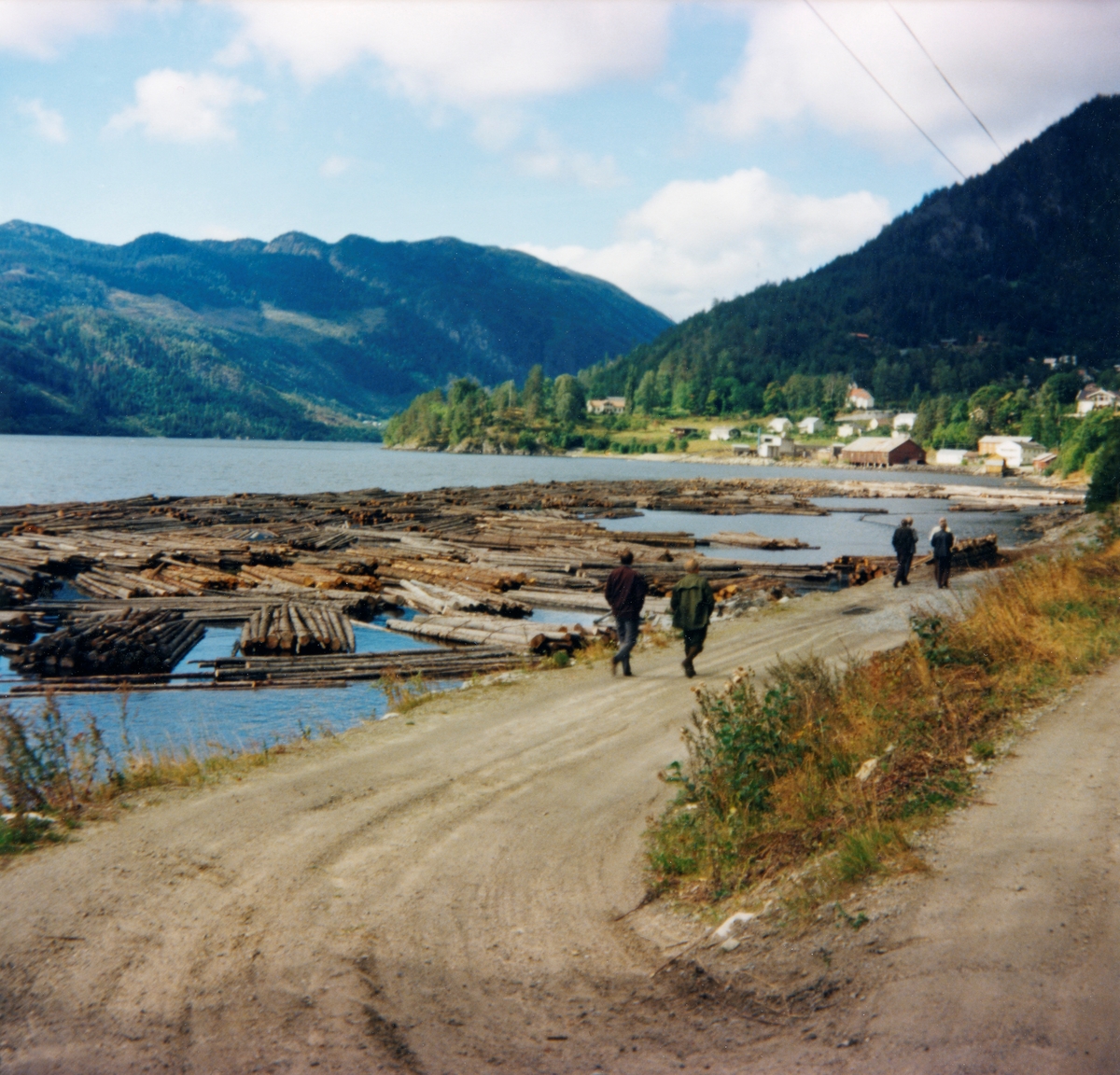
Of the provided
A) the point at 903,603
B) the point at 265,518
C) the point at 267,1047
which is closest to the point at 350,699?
the point at 267,1047

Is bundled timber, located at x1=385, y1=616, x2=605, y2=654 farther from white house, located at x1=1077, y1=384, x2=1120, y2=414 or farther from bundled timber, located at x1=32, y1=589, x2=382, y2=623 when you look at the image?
white house, located at x1=1077, y1=384, x2=1120, y2=414

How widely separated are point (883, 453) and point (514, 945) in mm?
157917

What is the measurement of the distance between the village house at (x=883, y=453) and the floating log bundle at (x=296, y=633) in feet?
478

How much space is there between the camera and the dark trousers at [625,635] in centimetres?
1412

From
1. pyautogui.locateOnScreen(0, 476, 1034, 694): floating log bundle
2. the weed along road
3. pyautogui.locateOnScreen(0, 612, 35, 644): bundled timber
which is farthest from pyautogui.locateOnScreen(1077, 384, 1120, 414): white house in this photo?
the weed along road

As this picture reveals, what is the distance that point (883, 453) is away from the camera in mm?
152125

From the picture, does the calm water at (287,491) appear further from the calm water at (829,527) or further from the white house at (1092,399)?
the white house at (1092,399)

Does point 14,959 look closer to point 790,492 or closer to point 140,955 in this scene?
point 140,955

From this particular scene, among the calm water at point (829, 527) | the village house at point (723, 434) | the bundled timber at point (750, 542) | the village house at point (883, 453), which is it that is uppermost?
the village house at point (723, 434)

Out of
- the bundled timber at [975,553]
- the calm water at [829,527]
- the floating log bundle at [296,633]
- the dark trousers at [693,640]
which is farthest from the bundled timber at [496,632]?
the calm water at [829,527]

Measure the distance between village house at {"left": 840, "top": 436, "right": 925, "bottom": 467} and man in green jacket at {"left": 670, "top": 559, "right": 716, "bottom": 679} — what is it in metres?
149

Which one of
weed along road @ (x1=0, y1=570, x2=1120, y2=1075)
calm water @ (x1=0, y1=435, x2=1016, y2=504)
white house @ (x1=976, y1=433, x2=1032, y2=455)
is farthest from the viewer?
white house @ (x1=976, y1=433, x2=1032, y2=455)


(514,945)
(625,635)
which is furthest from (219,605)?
(514,945)

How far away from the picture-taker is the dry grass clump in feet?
21.4
